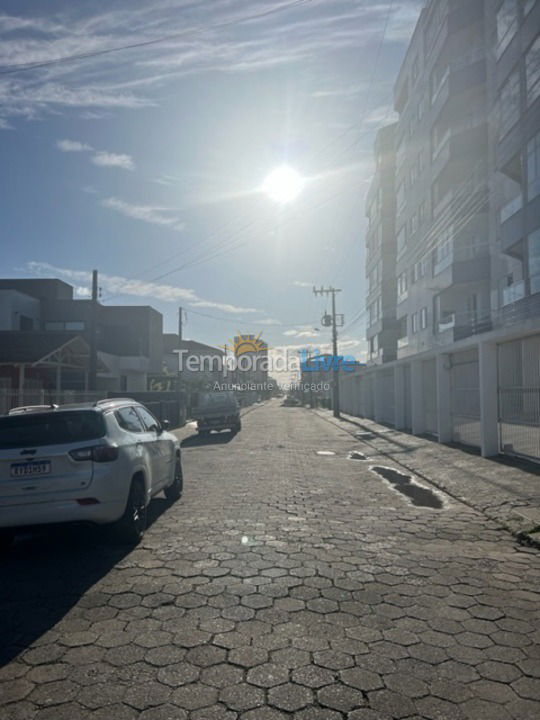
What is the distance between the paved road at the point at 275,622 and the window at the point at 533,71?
19372mm

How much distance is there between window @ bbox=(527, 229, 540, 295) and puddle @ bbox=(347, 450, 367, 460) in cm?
1003

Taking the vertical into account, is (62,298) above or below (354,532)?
above

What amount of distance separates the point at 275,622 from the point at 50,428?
3277 mm

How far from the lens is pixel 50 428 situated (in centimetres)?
574

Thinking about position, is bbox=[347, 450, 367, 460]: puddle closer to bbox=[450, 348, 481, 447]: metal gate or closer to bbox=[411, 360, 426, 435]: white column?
bbox=[450, 348, 481, 447]: metal gate

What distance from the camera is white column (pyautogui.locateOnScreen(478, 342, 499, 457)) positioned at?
12922 millimetres

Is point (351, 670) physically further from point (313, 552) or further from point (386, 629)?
point (313, 552)

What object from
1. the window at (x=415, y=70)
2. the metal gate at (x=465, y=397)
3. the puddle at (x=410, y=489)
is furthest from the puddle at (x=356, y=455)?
the window at (x=415, y=70)

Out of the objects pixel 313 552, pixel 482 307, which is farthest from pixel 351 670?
pixel 482 307

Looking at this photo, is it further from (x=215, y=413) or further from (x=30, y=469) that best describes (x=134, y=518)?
(x=215, y=413)

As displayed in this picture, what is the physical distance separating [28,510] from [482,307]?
85.8 feet

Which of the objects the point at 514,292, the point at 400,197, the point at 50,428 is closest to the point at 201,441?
the point at 514,292

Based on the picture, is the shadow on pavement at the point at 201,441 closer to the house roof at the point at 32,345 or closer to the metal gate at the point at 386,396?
the house roof at the point at 32,345

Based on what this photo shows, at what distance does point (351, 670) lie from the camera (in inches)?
125
